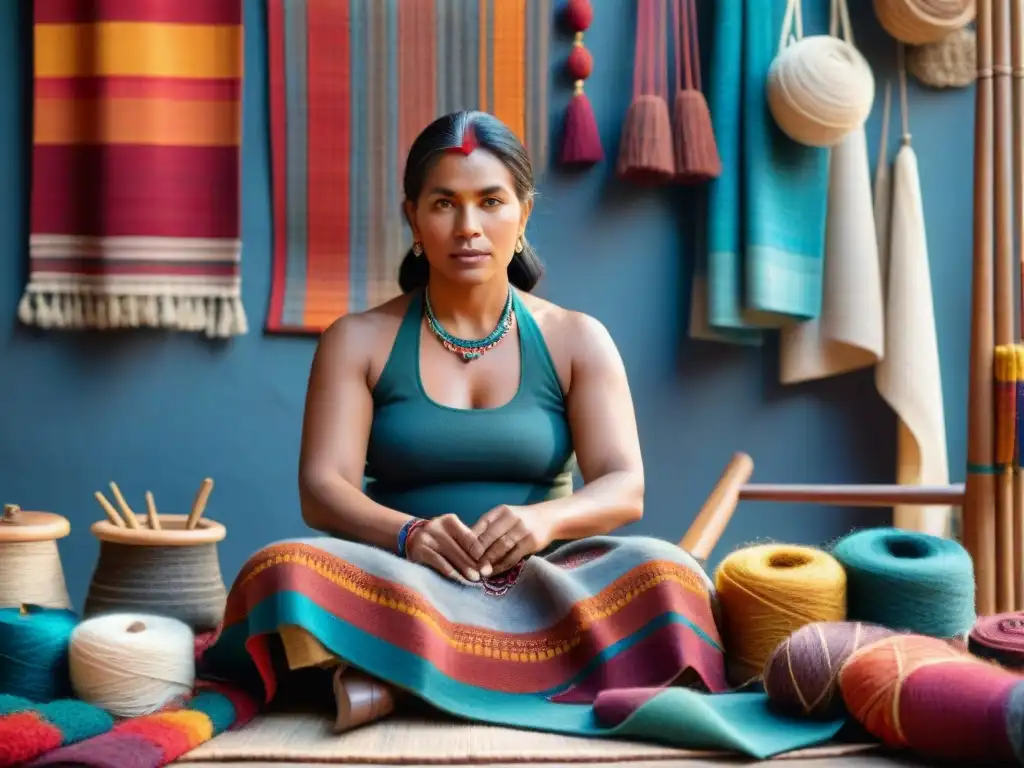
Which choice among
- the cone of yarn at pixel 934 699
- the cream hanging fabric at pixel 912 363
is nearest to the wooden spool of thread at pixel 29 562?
the cone of yarn at pixel 934 699

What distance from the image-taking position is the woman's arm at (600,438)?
212 centimetres

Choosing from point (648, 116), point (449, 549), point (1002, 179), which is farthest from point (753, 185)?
point (449, 549)

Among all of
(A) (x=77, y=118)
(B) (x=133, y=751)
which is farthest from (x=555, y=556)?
(A) (x=77, y=118)

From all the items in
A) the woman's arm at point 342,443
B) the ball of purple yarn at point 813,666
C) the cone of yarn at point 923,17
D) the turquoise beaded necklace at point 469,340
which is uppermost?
the cone of yarn at point 923,17

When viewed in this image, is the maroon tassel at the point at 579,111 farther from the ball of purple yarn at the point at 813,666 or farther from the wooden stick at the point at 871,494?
the ball of purple yarn at the point at 813,666

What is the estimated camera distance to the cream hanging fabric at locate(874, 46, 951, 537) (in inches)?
129

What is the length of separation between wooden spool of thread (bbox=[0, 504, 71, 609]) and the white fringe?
89cm

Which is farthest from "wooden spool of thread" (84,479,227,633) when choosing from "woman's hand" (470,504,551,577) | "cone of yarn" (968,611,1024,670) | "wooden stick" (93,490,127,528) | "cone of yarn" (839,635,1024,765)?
"cone of yarn" (968,611,1024,670)

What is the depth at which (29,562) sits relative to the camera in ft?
7.91

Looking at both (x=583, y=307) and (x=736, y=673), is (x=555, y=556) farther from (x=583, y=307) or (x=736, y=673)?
(x=583, y=307)

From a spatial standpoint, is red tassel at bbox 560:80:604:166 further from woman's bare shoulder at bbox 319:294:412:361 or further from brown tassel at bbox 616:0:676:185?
woman's bare shoulder at bbox 319:294:412:361

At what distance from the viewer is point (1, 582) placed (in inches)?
93.5

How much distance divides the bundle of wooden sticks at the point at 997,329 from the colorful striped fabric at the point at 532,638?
3.04 ft

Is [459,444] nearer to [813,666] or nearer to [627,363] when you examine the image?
[813,666]
